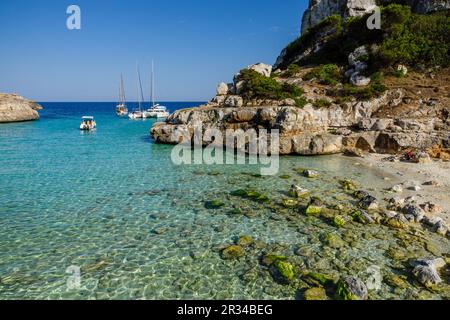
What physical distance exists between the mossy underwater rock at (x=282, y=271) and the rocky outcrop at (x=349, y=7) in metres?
49.6

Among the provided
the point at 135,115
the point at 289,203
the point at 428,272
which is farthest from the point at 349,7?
the point at 428,272

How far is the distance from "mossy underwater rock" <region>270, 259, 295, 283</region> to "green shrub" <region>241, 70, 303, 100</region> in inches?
988

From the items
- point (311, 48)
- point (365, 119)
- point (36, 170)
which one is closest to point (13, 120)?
point (36, 170)

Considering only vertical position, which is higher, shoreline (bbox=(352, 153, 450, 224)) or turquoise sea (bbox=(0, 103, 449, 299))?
shoreline (bbox=(352, 153, 450, 224))

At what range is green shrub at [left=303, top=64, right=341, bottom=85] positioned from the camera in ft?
120

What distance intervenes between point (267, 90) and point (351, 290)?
27.0 metres

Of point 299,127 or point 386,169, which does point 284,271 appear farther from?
point 299,127

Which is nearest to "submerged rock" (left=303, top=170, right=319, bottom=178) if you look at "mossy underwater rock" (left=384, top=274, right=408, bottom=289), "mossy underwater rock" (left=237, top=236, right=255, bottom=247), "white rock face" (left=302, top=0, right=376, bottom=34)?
"mossy underwater rock" (left=237, top=236, right=255, bottom=247)

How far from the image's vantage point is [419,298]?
766 centimetres

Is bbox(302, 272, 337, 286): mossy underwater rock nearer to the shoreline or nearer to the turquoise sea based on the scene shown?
the turquoise sea

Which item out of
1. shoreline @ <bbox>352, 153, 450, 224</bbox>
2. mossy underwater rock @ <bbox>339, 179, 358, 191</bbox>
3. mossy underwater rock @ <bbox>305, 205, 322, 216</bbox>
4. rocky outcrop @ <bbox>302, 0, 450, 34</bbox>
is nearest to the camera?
mossy underwater rock @ <bbox>305, 205, 322, 216</bbox>

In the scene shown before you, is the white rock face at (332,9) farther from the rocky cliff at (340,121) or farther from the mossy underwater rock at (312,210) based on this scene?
the mossy underwater rock at (312,210)

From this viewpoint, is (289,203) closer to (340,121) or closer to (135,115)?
(340,121)

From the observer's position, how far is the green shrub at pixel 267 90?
32156 mm
